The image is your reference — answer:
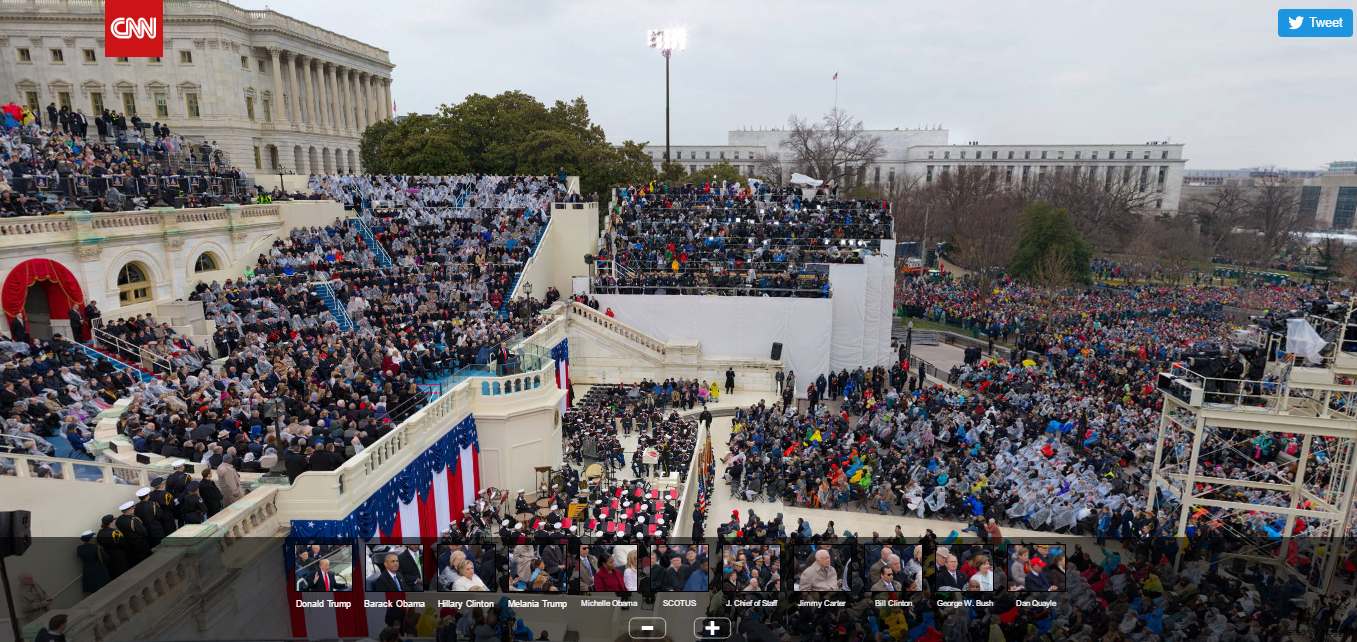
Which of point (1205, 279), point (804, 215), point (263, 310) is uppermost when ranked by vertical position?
point (804, 215)

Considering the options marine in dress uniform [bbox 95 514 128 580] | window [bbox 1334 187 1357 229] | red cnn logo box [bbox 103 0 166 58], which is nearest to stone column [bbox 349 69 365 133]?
red cnn logo box [bbox 103 0 166 58]

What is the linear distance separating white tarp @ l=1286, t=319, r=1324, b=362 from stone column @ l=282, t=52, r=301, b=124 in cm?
6537

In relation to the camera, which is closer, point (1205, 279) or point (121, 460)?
point (121, 460)

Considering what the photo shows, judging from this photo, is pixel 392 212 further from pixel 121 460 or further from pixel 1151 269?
pixel 1151 269

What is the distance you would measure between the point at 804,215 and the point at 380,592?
2994 centimetres

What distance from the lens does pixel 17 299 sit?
17875 millimetres

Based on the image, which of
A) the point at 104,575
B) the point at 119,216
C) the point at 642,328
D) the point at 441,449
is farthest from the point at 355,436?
the point at 642,328

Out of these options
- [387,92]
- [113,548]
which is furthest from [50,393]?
[387,92]

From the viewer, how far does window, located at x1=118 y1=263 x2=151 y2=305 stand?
21.2 meters

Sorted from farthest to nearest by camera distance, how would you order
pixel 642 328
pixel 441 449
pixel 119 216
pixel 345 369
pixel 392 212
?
→ pixel 392 212 < pixel 642 328 < pixel 119 216 < pixel 345 369 < pixel 441 449

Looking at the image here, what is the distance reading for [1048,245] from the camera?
54062 mm

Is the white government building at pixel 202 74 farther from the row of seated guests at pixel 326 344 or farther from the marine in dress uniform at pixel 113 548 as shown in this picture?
the marine in dress uniform at pixel 113 548

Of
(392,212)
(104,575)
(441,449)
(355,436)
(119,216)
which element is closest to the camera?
(104,575)

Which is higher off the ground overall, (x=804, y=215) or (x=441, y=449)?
(x=804, y=215)
